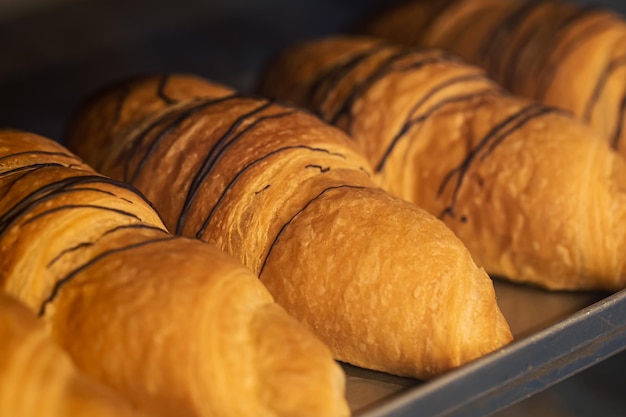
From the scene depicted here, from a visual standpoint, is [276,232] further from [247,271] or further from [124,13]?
[124,13]

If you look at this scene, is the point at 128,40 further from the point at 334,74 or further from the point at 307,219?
the point at 307,219

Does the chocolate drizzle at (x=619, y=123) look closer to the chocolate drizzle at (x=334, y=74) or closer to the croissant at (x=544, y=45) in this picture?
the croissant at (x=544, y=45)

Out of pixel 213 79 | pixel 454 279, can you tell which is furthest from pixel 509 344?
pixel 213 79

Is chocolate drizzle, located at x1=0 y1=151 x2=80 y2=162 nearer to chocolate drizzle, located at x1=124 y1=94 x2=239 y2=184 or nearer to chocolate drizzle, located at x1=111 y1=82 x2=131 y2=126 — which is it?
chocolate drizzle, located at x1=124 y1=94 x2=239 y2=184

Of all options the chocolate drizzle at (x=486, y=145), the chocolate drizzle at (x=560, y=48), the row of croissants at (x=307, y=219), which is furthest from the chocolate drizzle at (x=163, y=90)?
the chocolate drizzle at (x=560, y=48)

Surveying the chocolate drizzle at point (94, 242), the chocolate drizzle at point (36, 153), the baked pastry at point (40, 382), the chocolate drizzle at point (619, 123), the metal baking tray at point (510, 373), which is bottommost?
the metal baking tray at point (510, 373)

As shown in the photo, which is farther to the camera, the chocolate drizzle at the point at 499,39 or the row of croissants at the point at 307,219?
the chocolate drizzle at the point at 499,39

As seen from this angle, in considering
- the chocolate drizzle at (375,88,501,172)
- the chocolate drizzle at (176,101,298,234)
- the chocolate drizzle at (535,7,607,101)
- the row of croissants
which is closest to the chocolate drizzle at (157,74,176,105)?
the row of croissants
